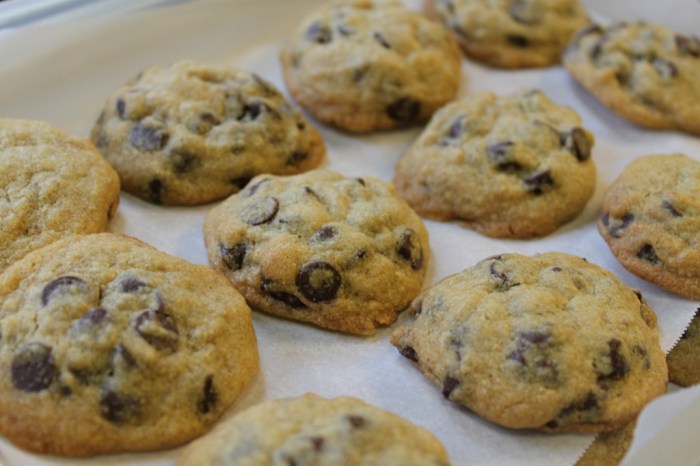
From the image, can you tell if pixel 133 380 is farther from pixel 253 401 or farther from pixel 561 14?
pixel 561 14

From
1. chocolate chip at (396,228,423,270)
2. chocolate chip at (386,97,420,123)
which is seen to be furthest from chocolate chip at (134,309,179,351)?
chocolate chip at (386,97,420,123)

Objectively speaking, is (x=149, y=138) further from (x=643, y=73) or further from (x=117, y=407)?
(x=643, y=73)

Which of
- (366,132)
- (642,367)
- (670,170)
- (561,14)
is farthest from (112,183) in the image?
(561,14)

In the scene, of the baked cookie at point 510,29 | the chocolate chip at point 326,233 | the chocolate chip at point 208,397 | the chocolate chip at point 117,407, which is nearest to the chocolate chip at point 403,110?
the baked cookie at point 510,29

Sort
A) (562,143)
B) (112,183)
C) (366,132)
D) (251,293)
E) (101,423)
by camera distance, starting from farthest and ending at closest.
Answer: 1. (366,132)
2. (562,143)
3. (112,183)
4. (251,293)
5. (101,423)

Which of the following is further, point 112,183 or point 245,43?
point 245,43

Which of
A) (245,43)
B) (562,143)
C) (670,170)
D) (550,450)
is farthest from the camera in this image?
(245,43)
